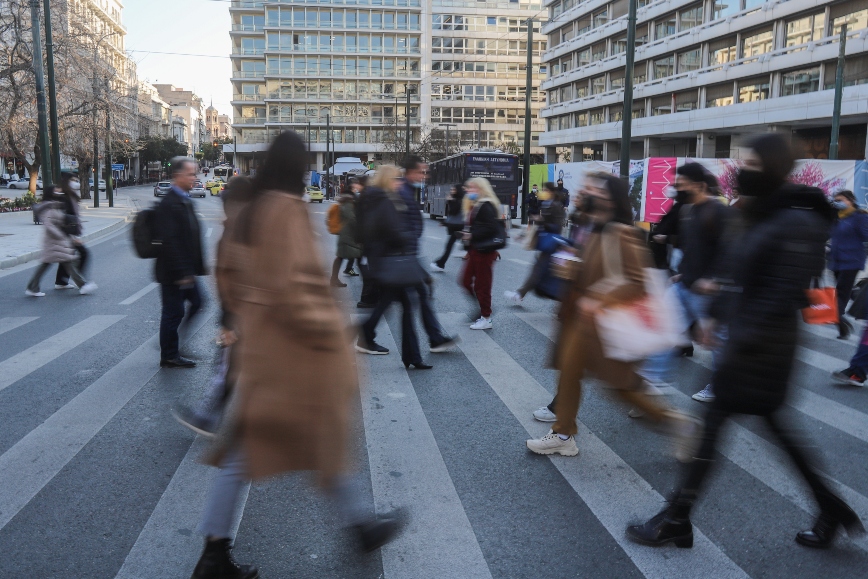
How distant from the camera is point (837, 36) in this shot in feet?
117

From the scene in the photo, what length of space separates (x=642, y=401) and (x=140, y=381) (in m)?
4.17

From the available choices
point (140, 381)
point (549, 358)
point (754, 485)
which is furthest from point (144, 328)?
point (754, 485)

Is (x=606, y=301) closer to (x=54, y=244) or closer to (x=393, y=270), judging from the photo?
(x=393, y=270)

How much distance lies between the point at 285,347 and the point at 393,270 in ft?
11.0

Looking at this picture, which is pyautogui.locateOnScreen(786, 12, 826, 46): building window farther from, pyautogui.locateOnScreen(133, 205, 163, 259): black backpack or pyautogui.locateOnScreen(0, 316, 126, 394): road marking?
pyautogui.locateOnScreen(133, 205, 163, 259): black backpack

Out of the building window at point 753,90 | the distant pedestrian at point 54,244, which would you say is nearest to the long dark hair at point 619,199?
the distant pedestrian at point 54,244

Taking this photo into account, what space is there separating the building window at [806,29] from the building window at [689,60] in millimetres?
8019

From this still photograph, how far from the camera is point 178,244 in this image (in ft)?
19.9

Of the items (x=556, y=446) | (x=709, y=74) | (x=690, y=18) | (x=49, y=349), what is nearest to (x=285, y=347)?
(x=556, y=446)

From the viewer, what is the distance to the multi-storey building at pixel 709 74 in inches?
1432

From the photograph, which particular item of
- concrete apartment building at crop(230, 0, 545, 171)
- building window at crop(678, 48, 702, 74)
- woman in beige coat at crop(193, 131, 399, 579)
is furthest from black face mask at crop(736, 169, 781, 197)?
concrete apartment building at crop(230, 0, 545, 171)

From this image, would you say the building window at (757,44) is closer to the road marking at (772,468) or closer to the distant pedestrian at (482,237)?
the distant pedestrian at (482,237)

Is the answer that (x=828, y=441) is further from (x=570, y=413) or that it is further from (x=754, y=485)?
(x=570, y=413)

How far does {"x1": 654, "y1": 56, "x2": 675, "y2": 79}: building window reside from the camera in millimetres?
49750
